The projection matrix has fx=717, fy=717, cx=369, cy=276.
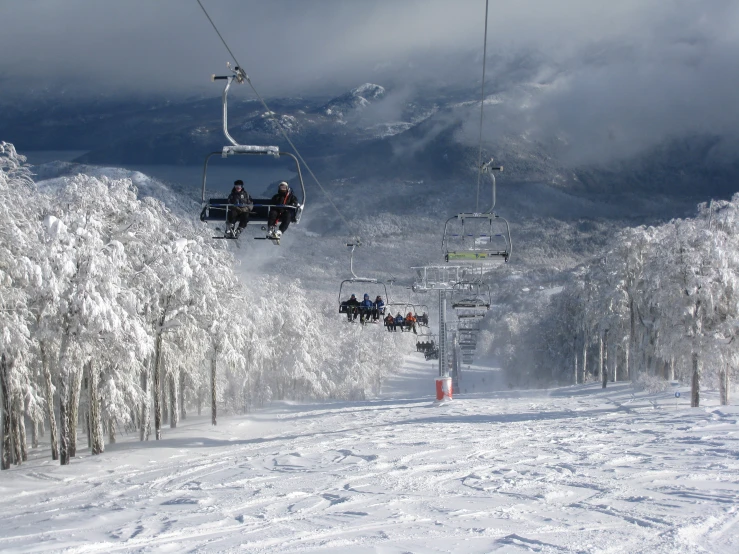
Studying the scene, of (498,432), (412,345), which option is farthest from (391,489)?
(412,345)

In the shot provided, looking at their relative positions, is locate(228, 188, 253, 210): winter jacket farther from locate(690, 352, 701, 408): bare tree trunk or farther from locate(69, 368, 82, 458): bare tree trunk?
A: locate(690, 352, 701, 408): bare tree trunk

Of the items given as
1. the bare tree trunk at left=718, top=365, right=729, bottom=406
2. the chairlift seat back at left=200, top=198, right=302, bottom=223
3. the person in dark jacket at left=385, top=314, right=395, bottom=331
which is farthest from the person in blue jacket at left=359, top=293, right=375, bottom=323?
the bare tree trunk at left=718, top=365, right=729, bottom=406

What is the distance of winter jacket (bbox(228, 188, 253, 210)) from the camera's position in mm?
13234

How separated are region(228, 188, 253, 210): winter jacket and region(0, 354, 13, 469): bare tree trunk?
592 inches

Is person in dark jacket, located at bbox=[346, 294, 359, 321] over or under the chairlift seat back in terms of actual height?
under

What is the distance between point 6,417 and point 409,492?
53.6 feet

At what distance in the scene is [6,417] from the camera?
2486 cm

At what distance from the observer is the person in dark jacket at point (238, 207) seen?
1322 cm

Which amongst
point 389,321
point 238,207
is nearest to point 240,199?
point 238,207

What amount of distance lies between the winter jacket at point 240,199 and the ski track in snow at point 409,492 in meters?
5.83

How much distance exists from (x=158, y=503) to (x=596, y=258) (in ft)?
181

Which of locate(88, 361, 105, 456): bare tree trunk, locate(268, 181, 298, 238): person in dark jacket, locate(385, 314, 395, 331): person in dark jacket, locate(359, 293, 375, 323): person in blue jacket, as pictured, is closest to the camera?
locate(268, 181, 298, 238): person in dark jacket

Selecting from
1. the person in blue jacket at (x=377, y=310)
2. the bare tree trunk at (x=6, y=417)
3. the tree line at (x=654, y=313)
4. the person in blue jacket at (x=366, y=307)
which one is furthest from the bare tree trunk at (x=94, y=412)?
the tree line at (x=654, y=313)

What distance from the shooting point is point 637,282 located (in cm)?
5225
